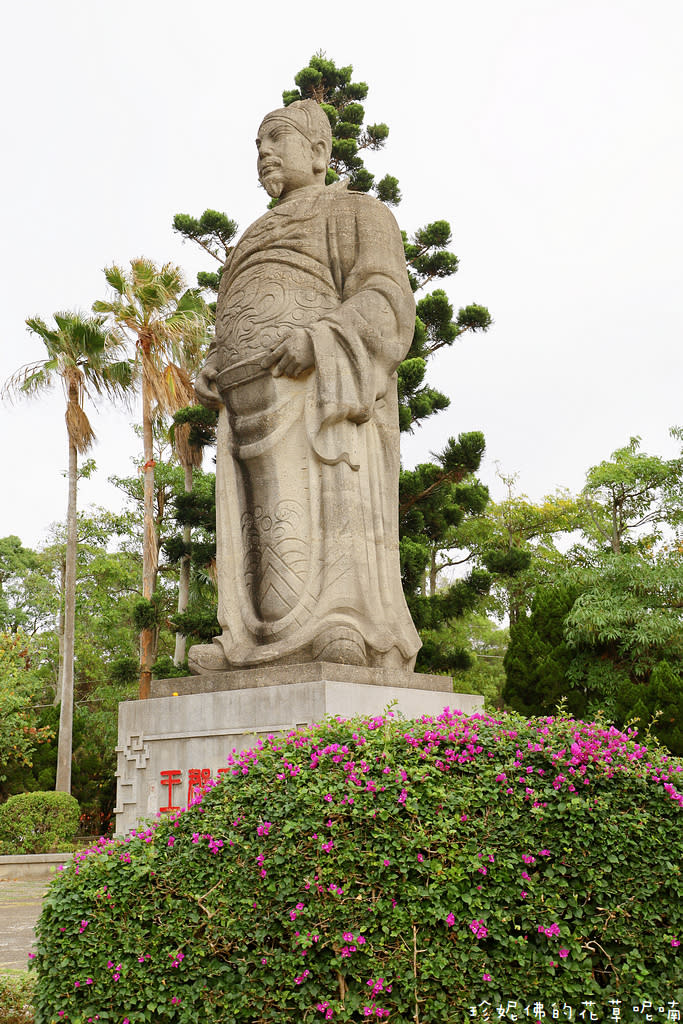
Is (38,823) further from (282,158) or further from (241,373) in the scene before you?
(282,158)

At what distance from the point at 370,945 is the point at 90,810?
17052 mm

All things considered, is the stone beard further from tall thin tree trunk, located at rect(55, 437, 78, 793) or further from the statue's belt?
tall thin tree trunk, located at rect(55, 437, 78, 793)

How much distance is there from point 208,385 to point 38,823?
32.8ft

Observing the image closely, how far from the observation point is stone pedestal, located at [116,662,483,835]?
4.21 m

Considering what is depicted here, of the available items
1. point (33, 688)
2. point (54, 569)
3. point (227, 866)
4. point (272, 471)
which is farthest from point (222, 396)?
point (54, 569)

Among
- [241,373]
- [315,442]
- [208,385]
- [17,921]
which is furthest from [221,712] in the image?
[17,921]

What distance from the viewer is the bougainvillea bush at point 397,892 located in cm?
256

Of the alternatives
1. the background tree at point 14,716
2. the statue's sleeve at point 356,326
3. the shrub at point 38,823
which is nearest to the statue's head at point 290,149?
the statue's sleeve at point 356,326

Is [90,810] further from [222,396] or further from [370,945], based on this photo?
[370,945]

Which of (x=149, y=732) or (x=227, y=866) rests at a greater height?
(x=149, y=732)

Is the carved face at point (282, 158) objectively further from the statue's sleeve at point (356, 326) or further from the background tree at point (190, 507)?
the background tree at point (190, 507)

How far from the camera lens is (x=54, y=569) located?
24734 mm

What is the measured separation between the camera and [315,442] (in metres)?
4.86

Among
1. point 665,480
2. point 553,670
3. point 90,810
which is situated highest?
point 665,480
